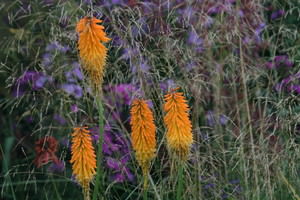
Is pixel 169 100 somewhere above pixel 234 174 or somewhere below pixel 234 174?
above

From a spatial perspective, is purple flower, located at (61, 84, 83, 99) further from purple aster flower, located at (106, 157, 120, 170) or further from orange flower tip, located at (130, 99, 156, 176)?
orange flower tip, located at (130, 99, 156, 176)

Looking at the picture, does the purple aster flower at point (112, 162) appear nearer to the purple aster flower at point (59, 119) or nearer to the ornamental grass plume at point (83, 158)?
the purple aster flower at point (59, 119)

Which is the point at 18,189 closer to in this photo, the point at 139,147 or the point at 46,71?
the point at 46,71

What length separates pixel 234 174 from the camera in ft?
11.3

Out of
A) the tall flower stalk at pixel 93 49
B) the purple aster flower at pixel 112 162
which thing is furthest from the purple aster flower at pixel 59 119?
the tall flower stalk at pixel 93 49

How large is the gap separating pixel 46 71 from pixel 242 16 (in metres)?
1.43

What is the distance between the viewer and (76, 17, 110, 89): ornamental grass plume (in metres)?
2.19

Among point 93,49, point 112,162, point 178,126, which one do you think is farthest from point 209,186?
point 93,49

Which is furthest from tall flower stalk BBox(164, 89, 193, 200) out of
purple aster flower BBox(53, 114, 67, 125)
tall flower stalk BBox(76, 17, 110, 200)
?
purple aster flower BBox(53, 114, 67, 125)

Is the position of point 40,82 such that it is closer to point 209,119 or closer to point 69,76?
point 69,76

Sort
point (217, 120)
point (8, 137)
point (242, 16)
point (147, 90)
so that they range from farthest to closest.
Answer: point (8, 137), point (242, 16), point (217, 120), point (147, 90)

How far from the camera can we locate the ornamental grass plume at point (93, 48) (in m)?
2.19

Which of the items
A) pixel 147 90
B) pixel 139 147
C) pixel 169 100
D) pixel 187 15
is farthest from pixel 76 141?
pixel 187 15

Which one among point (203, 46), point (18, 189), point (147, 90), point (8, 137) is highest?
point (203, 46)
